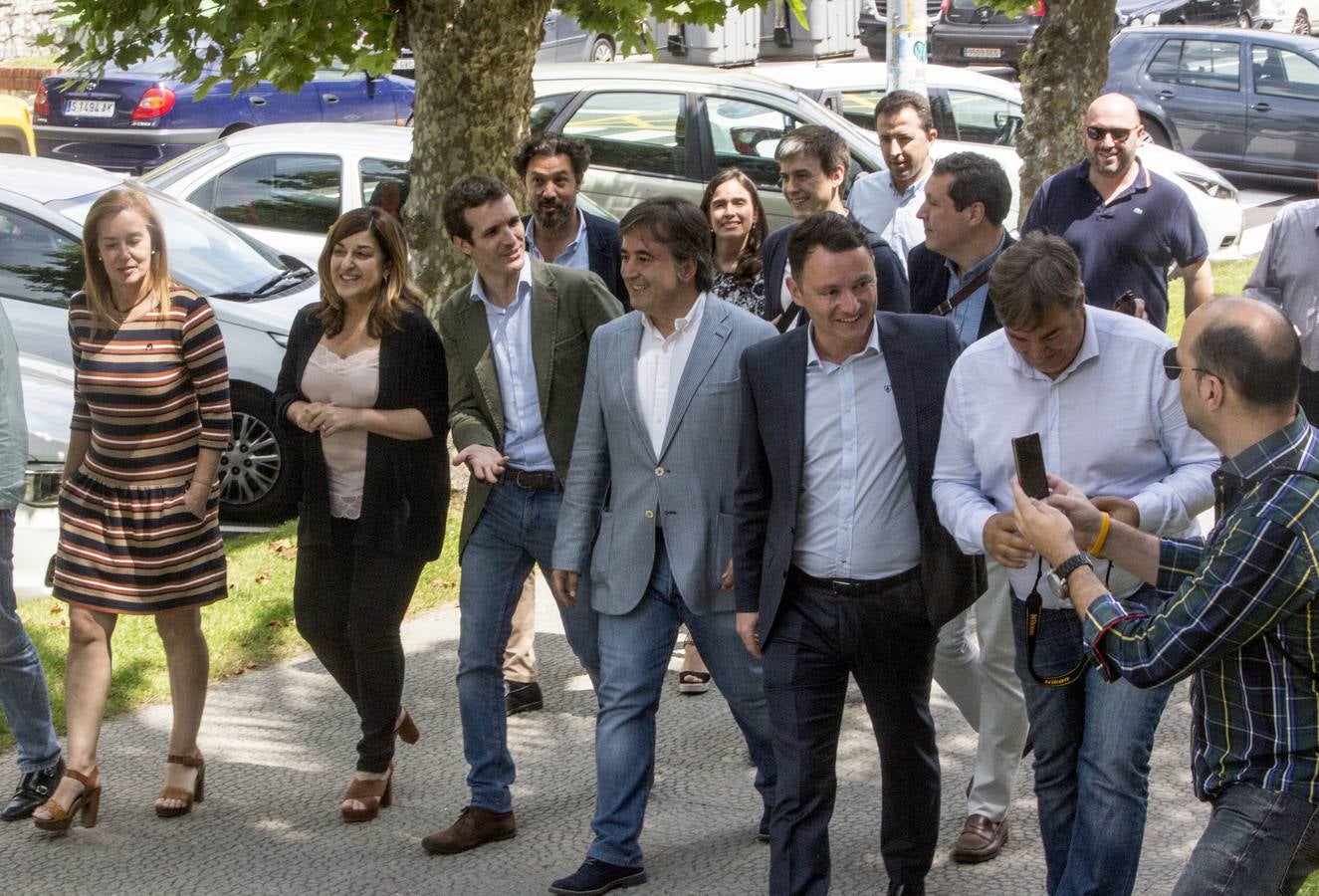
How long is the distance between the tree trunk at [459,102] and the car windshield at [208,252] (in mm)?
1198

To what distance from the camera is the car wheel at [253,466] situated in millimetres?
9133

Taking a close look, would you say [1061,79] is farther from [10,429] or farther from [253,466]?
[10,429]

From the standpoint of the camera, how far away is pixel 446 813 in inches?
216

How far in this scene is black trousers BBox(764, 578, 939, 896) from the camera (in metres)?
4.34

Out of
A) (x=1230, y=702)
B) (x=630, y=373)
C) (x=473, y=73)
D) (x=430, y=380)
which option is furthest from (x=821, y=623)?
(x=473, y=73)

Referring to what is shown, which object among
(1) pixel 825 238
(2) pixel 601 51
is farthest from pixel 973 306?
(2) pixel 601 51

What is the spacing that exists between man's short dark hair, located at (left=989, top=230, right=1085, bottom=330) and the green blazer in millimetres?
1694

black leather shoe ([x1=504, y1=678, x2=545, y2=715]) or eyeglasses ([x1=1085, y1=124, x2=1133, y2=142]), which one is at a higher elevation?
eyeglasses ([x1=1085, y1=124, x2=1133, y2=142])

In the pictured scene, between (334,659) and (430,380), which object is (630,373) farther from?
(334,659)

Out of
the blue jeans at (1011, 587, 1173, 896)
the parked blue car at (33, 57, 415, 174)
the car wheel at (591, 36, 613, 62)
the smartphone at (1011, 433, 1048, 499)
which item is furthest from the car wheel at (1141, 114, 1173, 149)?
the smartphone at (1011, 433, 1048, 499)

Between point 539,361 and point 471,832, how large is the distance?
4.86 ft

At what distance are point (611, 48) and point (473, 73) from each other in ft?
66.3

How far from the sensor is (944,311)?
18.3ft

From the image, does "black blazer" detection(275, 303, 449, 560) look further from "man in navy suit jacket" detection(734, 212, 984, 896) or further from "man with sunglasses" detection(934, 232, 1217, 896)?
"man with sunglasses" detection(934, 232, 1217, 896)
